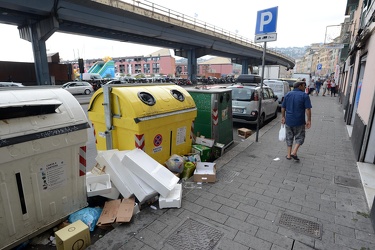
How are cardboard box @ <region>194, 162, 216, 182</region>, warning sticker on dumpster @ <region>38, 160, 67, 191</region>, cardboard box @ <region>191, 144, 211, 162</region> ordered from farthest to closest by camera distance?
1. cardboard box @ <region>191, 144, 211, 162</region>
2. cardboard box @ <region>194, 162, 216, 182</region>
3. warning sticker on dumpster @ <region>38, 160, 67, 191</region>

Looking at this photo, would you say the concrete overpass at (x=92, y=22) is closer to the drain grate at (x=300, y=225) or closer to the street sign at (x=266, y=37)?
the street sign at (x=266, y=37)

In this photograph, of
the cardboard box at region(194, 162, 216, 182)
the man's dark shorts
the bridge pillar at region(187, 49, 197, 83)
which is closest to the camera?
the cardboard box at region(194, 162, 216, 182)

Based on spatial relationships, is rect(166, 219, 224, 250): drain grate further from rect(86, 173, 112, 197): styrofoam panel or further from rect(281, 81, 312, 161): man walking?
rect(281, 81, 312, 161): man walking

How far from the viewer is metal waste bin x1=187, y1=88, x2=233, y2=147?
5.57 m

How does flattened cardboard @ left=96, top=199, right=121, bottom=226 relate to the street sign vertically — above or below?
below

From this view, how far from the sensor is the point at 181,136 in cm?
488

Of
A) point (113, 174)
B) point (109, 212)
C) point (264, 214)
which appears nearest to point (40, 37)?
point (113, 174)

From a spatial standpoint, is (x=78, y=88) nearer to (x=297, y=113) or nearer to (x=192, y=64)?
(x=192, y=64)

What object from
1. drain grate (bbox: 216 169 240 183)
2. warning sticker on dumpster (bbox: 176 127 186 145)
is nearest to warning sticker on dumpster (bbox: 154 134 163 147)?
warning sticker on dumpster (bbox: 176 127 186 145)

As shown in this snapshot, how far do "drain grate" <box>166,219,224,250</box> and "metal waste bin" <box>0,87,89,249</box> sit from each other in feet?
4.78

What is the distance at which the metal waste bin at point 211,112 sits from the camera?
5.57 metres

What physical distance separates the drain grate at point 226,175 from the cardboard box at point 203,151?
0.54 meters

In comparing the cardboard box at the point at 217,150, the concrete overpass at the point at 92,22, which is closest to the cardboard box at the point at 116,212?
the cardboard box at the point at 217,150

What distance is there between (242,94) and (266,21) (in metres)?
2.89
